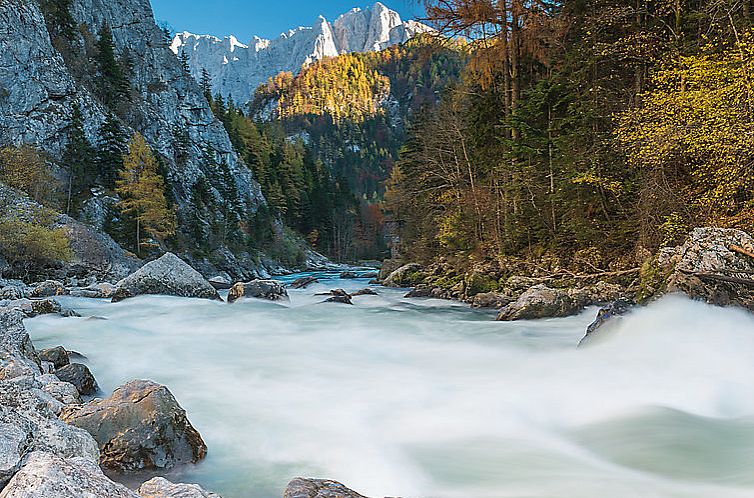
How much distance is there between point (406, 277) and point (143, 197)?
65.6ft

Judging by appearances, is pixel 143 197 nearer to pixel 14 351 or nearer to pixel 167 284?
pixel 167 284

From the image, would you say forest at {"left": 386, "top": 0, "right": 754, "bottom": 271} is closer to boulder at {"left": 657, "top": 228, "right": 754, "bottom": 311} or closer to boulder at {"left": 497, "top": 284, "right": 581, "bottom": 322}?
boulder at {"left": 657, "top": 228, "right": 754, "bottom": 311}

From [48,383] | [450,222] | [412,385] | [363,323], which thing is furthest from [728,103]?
[450,222]

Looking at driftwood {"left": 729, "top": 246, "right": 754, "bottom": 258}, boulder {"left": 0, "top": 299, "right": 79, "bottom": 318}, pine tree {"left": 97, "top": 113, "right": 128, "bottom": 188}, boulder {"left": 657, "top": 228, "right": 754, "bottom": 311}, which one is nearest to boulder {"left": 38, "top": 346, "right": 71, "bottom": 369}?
boulder {"left": 0, "top": 299, "right": 79, "bottom": 318}

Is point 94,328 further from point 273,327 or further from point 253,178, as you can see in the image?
point 253,178

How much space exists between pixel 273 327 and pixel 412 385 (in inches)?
239

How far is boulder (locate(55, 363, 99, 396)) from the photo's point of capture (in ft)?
21.8

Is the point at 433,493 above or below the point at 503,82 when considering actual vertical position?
below

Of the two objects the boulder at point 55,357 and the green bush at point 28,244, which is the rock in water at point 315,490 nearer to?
the boulder at point 55,357

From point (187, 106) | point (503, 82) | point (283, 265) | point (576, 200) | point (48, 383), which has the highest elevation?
point (187, 106)

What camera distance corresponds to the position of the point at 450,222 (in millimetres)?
22062

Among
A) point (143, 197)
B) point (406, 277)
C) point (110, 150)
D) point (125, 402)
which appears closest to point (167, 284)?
point (406, 277)

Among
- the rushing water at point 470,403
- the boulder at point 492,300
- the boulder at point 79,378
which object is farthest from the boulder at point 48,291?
the boulder at point 492,300

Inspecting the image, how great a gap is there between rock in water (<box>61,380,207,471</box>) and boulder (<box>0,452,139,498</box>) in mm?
2046
